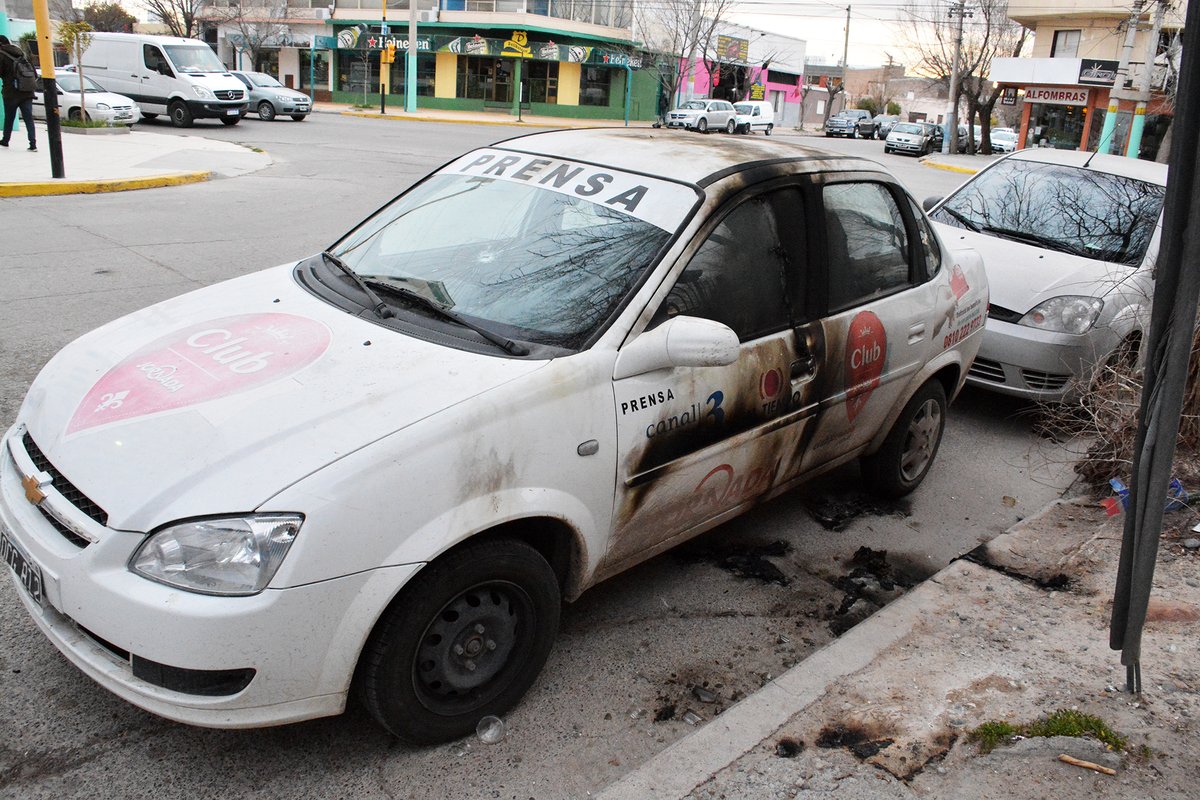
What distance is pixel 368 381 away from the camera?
9.72 ft

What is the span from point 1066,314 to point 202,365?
17.8 ft

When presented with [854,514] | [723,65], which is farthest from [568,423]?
[723,65]

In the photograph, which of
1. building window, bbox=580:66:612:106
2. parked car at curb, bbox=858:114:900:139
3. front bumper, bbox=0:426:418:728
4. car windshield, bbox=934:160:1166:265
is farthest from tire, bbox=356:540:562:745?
parked car at curb, bbox=858:114:900:139

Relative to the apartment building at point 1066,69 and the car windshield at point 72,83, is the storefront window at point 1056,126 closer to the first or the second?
the apartment building at point 1066,69

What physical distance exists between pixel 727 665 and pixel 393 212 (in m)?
2.33

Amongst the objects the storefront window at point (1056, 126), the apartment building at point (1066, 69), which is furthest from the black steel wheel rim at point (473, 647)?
the storefront window at point (1056, 126)

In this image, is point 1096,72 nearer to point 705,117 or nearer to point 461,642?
point 705,117

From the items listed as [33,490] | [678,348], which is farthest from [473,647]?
[33,490]

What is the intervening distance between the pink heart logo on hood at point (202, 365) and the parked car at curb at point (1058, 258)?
4.06 meters

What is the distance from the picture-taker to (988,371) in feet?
21.7

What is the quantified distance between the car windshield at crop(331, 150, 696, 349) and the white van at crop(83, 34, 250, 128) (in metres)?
24.5

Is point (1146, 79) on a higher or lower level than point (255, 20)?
lower

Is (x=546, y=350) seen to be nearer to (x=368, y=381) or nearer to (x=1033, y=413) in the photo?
(x=368, y=381)

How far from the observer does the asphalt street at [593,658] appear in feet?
9.51
